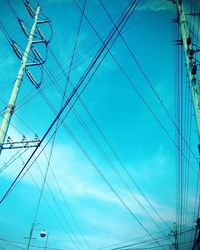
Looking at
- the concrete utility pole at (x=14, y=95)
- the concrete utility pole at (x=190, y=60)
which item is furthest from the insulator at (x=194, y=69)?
the concrete utility pole at (x=14, y=95)

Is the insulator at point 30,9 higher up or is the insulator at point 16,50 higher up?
the insulator at point 30,9

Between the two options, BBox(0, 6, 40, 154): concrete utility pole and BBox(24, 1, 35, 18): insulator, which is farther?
BBox(24, 1, 35, 18): insulator

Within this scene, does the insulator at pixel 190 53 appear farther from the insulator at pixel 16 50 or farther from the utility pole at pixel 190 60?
the insulator at pixel 16 50

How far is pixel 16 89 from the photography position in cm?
1336

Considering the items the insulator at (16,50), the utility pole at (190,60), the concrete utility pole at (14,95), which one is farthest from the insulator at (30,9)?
the utility pole at (190,60)

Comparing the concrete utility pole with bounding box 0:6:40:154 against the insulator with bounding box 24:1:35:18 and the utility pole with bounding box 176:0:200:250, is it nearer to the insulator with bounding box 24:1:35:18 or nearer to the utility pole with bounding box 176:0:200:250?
the insulator with bounding box 24:1:35:18

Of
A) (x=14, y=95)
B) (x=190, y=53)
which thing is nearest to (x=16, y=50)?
(x=14, y=95)

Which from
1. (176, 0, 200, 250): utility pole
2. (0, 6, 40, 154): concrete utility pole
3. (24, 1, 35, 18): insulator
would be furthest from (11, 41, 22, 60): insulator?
(176, 0, 200, 250): utility pole

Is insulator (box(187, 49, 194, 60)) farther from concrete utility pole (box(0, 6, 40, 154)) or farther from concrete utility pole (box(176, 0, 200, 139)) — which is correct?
concrete utility pole (box(0, 6, 40, 154))

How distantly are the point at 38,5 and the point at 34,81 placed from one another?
629 centimetres

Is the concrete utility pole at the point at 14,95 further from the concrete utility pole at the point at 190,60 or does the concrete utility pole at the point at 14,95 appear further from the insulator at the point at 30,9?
the concrete utility pole at the point at 190,60

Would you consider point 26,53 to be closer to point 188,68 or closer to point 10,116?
point 10,116

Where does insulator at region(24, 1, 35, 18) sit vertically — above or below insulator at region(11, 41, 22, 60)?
above

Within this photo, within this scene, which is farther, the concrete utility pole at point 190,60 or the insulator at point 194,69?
the insulator at point 194,69
